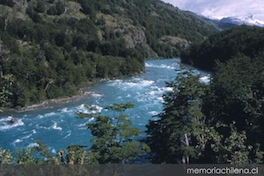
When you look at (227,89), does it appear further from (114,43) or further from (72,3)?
(72,3)

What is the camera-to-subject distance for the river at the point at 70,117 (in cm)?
2569

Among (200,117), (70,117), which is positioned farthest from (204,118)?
(70,117)

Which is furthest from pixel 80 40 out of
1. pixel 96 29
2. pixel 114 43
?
pixel 96 29

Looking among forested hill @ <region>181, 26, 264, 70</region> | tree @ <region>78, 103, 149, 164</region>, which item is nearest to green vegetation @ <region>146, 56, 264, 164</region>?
tree @ <region>78, 103, 149, 164</region>

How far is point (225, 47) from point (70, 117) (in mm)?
45991

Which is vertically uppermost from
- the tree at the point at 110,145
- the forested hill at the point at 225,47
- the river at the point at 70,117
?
the forested hill at the point at 225,47

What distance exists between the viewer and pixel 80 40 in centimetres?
6569

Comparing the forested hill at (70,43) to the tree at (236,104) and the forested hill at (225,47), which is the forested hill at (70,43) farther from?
the forested hill at (225,47)

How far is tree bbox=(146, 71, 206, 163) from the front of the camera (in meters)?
18.5

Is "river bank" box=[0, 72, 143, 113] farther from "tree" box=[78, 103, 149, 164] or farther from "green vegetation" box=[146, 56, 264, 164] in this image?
"tree" box=[78, 103, 149, 164]

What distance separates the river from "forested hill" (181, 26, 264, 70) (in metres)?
22.5

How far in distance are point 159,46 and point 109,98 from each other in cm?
6303

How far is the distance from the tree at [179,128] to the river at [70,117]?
6062 mm

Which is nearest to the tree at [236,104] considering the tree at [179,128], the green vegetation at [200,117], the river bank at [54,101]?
the green vegetation at [200,117]
